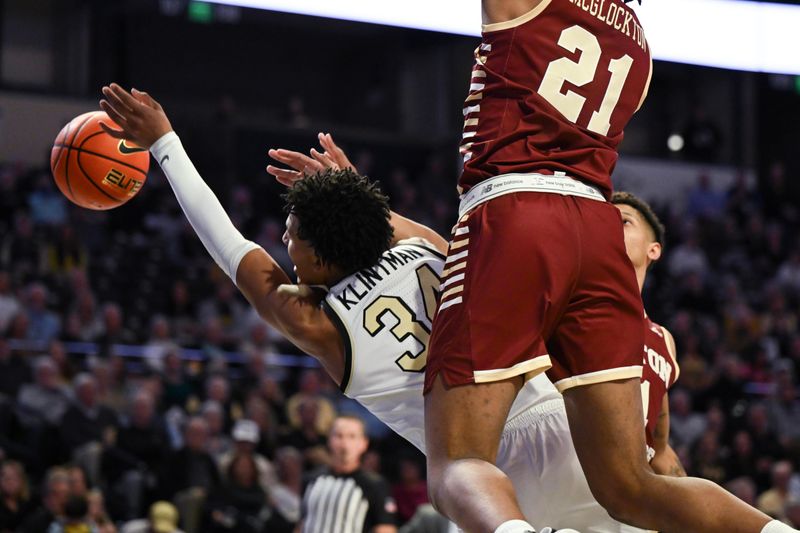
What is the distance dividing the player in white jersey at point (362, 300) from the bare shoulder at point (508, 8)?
0.90 metres

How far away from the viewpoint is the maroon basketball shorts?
3172mm

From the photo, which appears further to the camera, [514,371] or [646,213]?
[646,213]

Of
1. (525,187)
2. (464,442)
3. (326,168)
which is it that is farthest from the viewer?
(326,168)

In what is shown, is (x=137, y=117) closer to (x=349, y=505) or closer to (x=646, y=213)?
(x=646, y=213)

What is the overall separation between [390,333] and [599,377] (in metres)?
0.78

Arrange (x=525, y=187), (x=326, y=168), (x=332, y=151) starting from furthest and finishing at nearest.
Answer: (x=332, y=151) < (x=326, y=168) < (x=525, y=187)

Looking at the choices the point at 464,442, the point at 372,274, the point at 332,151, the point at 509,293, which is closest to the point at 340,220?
the point at 372,274

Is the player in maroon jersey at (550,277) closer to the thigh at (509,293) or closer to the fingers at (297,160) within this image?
the thigh at (509,293)

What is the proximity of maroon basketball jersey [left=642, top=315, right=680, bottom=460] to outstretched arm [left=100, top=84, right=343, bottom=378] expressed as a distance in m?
1.03

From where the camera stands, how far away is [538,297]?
125 inches

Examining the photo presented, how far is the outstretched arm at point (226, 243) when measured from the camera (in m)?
3.81

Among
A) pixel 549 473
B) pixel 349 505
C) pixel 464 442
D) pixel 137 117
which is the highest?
pixel 137 117

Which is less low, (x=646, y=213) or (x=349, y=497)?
(x=646, y=213)

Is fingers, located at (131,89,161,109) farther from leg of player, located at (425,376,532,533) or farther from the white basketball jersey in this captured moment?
leg of player, located at (425,376,532,533)
